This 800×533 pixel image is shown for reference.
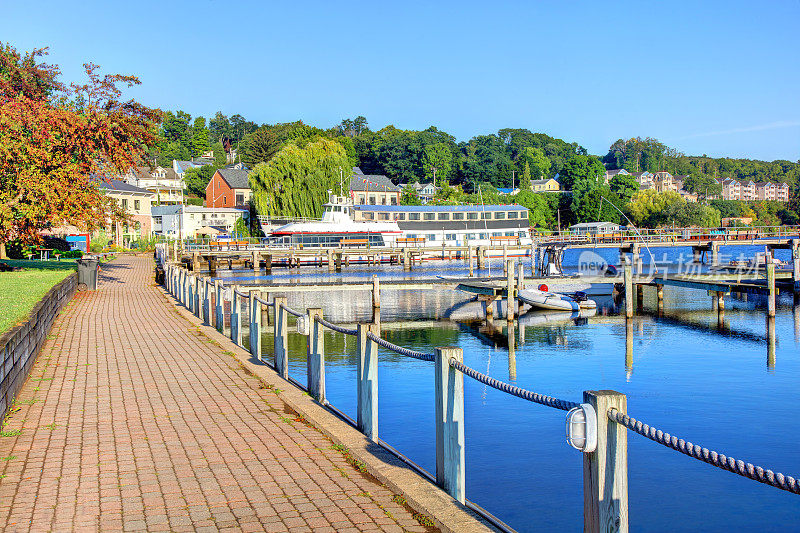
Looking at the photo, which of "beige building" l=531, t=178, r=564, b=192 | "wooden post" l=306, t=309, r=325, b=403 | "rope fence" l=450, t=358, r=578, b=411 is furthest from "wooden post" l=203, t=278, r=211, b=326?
"beige building" l=531, t=178, r=564, b=192

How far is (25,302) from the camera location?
56.3 feet

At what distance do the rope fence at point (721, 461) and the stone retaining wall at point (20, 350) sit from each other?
7.86 m

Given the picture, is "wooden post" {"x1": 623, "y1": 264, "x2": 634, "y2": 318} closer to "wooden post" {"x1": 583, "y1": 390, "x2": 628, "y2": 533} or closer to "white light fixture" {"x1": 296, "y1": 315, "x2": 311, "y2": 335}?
"white light fixture" {"x1": 296, "y1": 315, "x2": 311, "y2": 335}

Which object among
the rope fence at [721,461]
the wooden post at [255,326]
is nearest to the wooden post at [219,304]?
the wooden post at [255,326]

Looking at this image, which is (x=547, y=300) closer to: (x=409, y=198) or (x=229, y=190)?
(x=229, y=190)

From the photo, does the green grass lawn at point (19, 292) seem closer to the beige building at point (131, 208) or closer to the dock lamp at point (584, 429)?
the dock lamp at point (584, 429)

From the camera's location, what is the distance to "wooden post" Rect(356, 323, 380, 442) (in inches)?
348

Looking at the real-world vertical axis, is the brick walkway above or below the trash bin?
below

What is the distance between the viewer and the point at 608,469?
4.76 m

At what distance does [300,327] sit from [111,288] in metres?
24.1

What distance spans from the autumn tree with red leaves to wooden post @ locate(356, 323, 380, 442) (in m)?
23.5

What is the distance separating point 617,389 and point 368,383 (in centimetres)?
1196

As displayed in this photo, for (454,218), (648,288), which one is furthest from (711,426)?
(454,218)

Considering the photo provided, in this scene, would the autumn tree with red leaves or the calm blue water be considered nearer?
the calm blue water
